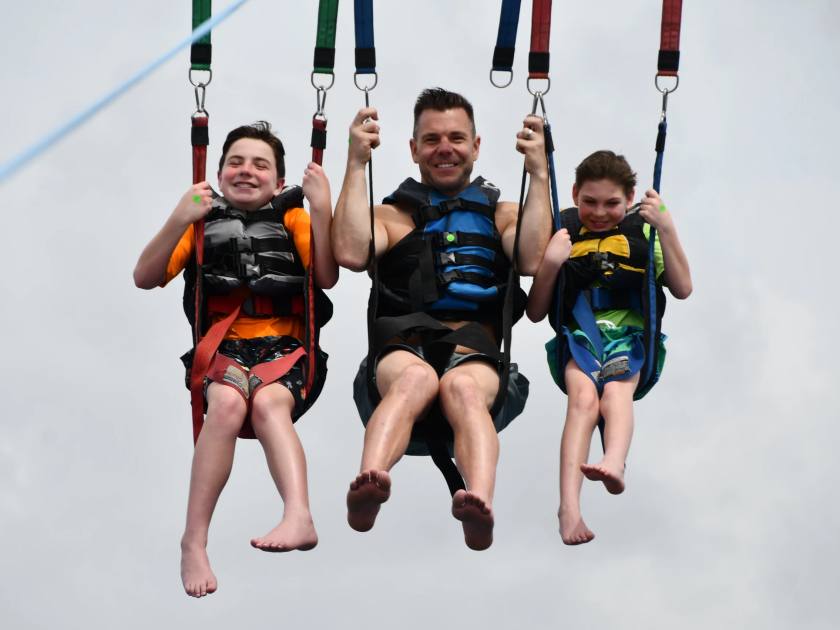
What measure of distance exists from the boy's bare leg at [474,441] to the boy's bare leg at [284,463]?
63 centimetres

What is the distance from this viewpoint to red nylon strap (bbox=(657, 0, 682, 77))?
6.50 metres

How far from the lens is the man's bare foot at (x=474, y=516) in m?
5.59

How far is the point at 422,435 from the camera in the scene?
6.32 meters

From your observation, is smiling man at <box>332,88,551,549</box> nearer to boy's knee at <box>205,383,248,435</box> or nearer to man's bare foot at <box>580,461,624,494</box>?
man's bare foot at <box>580,461,624,494</box>

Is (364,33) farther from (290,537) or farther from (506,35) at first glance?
(290,537)

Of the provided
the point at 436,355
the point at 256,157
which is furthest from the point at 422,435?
the point at 256,157

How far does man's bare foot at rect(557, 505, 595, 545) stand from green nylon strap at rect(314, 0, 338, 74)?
213cm

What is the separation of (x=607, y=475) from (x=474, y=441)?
0.58 metres

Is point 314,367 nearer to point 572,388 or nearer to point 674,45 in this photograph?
point 572,388

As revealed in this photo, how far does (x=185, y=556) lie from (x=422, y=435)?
42.9 inches

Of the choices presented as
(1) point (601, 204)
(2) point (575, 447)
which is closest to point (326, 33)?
(1) point (601, 204)

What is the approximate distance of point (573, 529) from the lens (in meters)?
6.12

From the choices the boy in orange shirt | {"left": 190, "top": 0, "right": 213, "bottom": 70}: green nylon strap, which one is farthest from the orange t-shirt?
{"left": 190, "top": 0, "right": 213, "bottom": 70}: green nylon strap

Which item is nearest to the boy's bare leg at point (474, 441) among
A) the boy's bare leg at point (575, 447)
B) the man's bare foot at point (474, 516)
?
the man's bare foot at point (474, 516)
